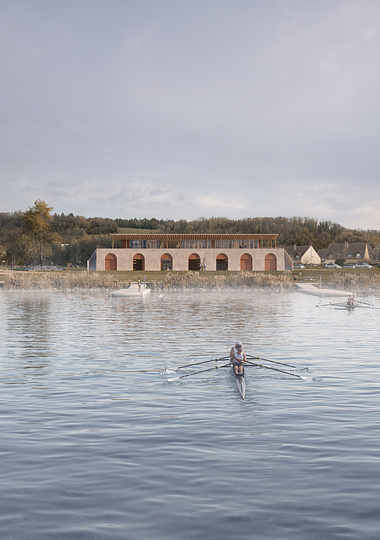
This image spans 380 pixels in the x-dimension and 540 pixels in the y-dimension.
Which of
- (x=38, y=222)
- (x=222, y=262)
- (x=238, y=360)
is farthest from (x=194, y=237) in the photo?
(x=238, y=360)

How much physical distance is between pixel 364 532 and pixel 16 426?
296 inches

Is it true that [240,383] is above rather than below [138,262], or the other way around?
below

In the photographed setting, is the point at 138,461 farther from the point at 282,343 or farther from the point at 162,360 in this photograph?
the point at 282,343

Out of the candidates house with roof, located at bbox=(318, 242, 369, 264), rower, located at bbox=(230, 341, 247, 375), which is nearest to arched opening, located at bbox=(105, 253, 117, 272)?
house with roof, located at bbox=(318, 242, 369, 264)

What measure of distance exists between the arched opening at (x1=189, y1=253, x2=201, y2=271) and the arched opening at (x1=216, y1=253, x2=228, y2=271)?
3960 mm

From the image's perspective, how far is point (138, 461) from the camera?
9.24 meters

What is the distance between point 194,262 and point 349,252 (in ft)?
255

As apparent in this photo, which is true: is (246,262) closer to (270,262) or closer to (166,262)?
(270,262)

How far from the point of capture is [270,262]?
108 metres

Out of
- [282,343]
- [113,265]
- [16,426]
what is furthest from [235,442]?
[113,265]

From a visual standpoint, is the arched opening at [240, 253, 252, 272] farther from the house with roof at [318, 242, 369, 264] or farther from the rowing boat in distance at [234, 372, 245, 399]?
the rowing boat in distance at [234, 372, 245, 399]

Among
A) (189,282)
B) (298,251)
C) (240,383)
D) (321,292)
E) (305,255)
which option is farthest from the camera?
(298,251)

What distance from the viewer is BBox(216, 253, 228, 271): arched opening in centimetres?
10869

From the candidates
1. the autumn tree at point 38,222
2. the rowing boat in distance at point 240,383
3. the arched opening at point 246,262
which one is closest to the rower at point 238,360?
the rowing boat in distance at point 240,383
